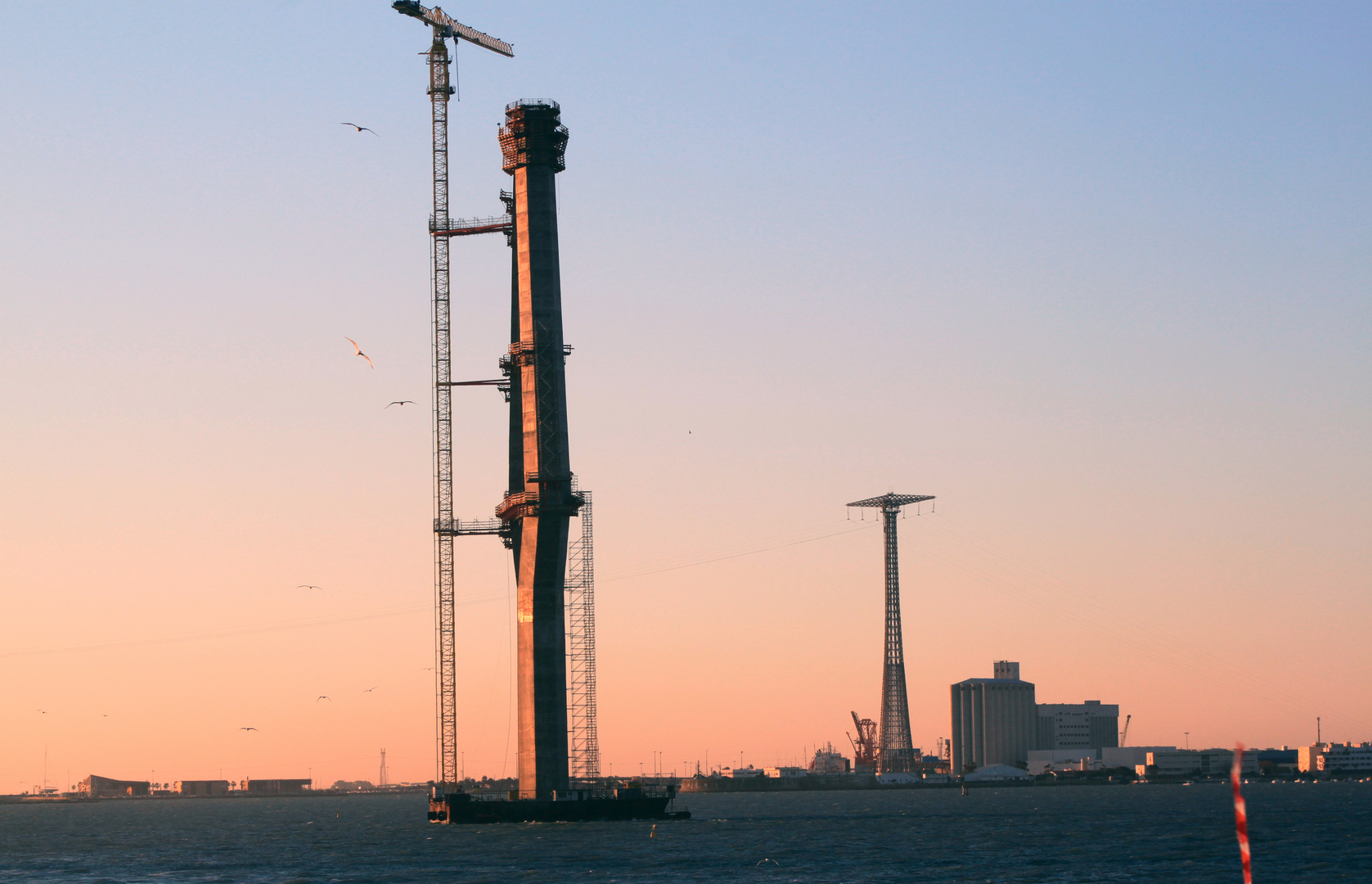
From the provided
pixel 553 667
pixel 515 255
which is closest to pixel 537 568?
pixel 553 667

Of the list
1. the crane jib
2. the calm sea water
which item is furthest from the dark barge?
the crane jib

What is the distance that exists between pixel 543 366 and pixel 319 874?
1840 inches

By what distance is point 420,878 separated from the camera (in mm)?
98188

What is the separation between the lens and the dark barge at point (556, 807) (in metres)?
129

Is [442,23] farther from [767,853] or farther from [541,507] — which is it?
[767,853]

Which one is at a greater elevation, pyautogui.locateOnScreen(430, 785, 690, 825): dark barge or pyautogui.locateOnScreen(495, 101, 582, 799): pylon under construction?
pyautogui.locateOnScreen(495, 101, 582, 799): pylon under construction

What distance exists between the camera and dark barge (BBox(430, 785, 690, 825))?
424 feet

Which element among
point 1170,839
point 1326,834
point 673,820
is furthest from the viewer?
point 673,820

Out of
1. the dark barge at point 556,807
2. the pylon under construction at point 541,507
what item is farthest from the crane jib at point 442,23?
the dark barge at point 556,807

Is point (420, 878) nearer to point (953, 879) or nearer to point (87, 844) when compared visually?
point (953, 879)

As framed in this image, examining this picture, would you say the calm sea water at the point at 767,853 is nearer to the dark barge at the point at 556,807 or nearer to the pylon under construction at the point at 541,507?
the dark barge at the point at 556,807

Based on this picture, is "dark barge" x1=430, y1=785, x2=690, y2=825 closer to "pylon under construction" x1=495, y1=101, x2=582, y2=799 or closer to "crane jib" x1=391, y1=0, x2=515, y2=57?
"pylon under construction" x1=495, y1=101, x2=582, y2=799

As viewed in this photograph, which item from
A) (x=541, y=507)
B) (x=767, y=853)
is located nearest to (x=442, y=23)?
(x=541, y=507)

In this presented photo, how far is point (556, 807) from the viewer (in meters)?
130
